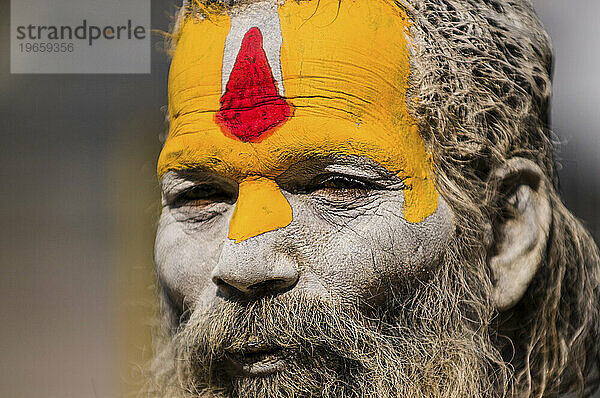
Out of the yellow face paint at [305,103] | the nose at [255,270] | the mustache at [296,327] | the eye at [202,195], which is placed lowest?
the mustache at [296,327]

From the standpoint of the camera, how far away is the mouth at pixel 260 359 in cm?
149

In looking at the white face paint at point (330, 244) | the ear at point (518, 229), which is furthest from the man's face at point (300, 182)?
Result: the ear at point (518, 229)

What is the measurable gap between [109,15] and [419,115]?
1167mm

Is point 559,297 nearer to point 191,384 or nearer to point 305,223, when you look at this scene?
point 305,223

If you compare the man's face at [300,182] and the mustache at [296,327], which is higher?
the man's face at [300,182]

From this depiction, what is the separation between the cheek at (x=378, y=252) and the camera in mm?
1491

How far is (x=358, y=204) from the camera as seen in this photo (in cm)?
154

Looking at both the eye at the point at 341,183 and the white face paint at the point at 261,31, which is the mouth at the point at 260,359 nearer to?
the eye at the point at 341,183

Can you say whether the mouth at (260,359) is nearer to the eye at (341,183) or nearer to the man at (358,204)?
the man at (358,204)

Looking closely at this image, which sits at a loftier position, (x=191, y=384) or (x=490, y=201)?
(x=490, y=201)

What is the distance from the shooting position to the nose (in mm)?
1453

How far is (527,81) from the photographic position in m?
1.76

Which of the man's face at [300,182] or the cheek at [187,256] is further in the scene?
the cheek at [187,256]

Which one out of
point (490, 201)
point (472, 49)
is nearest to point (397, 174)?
point (490, 201)
